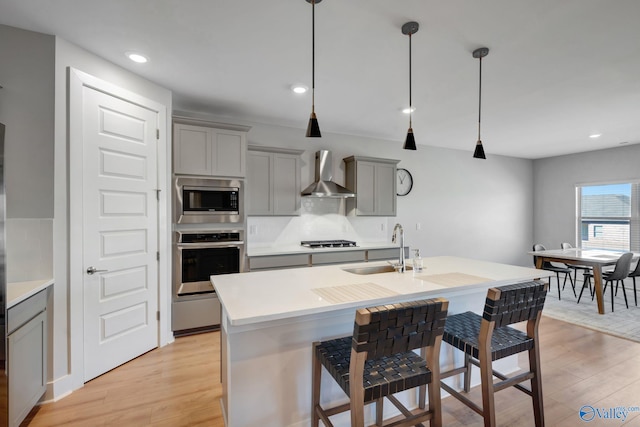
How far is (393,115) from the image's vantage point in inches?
154

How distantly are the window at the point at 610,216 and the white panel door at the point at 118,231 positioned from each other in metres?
7.61

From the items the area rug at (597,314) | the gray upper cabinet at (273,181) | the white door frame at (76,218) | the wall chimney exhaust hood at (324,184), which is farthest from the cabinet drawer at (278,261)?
the area rug at (597,314)

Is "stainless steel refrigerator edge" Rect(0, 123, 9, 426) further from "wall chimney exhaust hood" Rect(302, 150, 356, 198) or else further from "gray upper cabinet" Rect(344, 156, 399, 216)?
"gray upper cabinet" Rect(344, 156, 399, 216)

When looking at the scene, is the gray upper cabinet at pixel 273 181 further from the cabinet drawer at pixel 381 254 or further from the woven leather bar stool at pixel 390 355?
the woven leather bar stool at pixel 390 355

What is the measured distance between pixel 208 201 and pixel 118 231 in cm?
95

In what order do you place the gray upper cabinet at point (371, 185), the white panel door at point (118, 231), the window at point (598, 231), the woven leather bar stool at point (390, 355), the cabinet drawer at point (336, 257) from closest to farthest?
the woven leather bar stool at point (390, 355) < the white panel door at point (118, 231) < the cabinet drawer at point (336, 257) < the gray upper cabinet at point (371, 185) < the window at point (598, 231)

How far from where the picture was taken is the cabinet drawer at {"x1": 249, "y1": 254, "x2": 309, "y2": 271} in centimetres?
353

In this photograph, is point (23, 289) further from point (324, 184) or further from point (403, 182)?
point (403, 182)

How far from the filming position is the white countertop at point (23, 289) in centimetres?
170

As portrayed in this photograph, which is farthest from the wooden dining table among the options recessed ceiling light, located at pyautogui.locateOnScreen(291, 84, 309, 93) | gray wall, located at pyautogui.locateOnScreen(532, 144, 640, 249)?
recessed ceiling light, located at pyautogui.locateOnScreen(291, 84, 309, 93)

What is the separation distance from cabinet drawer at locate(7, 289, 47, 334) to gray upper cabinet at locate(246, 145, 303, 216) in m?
2.20

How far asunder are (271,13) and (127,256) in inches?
89.7

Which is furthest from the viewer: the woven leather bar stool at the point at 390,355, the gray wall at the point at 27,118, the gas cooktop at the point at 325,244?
the gas cooktop at the point at 325,244

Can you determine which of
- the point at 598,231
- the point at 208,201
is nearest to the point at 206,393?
the point at 208,201
